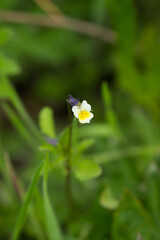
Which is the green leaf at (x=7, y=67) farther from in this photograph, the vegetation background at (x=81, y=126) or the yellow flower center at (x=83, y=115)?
the yellow flower center at (x=83, y=115)

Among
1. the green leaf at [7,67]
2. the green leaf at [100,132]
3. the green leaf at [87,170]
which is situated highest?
the green leaf at [7,67]

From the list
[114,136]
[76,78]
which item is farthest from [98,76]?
[114,136]

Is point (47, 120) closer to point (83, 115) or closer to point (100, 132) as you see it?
point (83, 115)

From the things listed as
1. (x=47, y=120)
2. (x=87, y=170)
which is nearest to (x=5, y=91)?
(x=47, y=120)

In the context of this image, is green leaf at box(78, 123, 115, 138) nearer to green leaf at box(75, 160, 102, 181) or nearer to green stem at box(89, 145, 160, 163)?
green stem at box(89, 145, 160, 163)

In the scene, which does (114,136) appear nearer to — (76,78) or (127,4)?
(127,4)

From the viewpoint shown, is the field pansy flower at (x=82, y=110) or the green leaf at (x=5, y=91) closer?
the field pansy flower at (x=82, y=110)

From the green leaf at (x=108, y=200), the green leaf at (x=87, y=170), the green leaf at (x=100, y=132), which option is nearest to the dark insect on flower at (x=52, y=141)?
the green leaf at (x=87, y=170)
